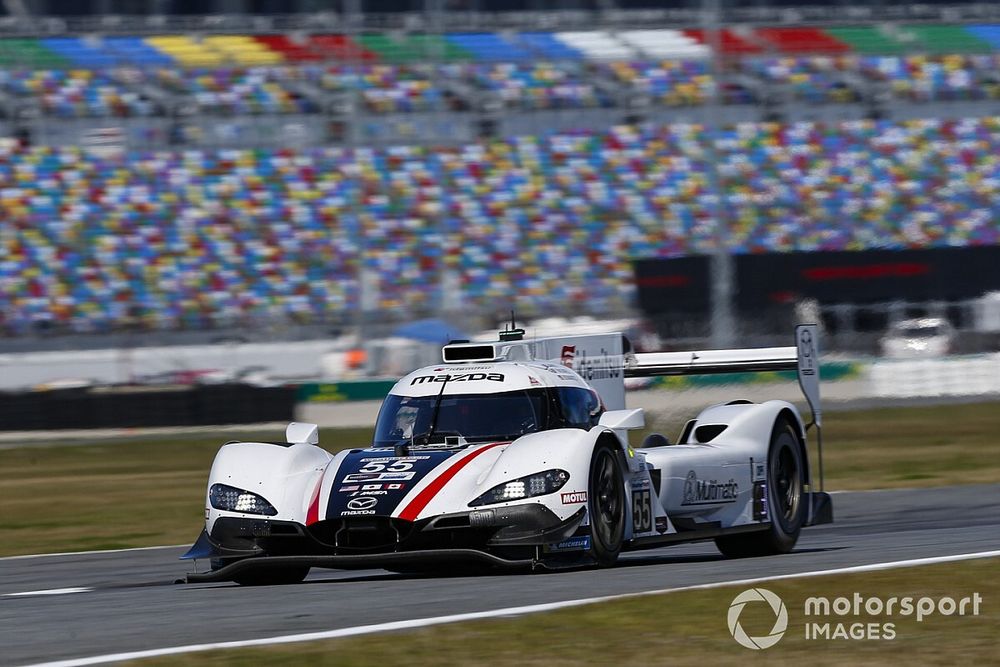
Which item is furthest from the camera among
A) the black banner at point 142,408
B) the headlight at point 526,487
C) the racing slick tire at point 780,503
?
the black banner at point 142,408

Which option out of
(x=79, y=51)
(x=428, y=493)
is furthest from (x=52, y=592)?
(x=79, y=51)

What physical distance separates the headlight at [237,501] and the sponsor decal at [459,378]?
4.35 feet

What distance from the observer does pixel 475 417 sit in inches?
344

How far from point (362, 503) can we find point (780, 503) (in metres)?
3.28

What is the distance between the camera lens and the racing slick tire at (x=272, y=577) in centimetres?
814

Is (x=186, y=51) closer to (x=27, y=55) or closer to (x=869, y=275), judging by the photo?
(x=27, y=55)

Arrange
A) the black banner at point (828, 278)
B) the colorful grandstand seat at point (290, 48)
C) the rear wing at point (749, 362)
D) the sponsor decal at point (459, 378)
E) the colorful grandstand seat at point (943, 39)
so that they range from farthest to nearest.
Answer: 1. the colorful grandstand seat at point (943, 39)
2. the colorful grandstand seat at point (290, 48)
3. the black banner at point (828, 278)
4. the rear wing at point (749, 362)
5. the sponsor decal at point (459, 378)

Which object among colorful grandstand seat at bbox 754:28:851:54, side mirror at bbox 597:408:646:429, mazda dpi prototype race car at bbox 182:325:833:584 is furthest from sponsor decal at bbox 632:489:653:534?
colorful grandstand seat at bbox 754:28:851:54

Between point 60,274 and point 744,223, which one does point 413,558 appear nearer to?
point 60,274

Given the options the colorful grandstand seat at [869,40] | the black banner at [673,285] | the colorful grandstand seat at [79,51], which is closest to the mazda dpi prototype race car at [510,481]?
the black banner at [673,285]

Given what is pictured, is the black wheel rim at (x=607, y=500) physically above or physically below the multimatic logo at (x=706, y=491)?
above

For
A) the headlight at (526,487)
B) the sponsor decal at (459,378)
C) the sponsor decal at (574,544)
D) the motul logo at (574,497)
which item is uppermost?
the sponsor decal at (459,378)

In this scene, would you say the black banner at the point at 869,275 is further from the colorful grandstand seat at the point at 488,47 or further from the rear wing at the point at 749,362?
the rear wing at the point at 749,362

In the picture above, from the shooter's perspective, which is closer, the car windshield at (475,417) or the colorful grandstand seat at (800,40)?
the car windshield at (475,417)
